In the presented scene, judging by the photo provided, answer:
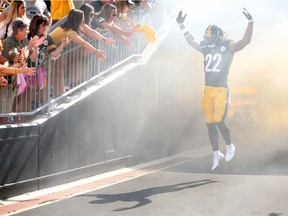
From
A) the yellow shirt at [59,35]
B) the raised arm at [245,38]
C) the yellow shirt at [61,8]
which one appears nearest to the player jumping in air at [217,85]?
the raised arm at [245,38]

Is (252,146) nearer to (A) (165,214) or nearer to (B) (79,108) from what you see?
(B) (79,108)

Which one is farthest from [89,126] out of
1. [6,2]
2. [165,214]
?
[165,214]

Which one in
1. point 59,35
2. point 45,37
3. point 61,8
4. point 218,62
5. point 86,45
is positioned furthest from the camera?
point 61,8

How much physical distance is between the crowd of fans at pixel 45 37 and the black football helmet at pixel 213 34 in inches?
60.9

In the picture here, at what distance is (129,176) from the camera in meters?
9.95

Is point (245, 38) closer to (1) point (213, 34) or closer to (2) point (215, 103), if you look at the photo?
(1) point (213, 34)

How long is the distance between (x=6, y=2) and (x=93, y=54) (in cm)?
170

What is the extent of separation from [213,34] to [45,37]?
2.52 meters

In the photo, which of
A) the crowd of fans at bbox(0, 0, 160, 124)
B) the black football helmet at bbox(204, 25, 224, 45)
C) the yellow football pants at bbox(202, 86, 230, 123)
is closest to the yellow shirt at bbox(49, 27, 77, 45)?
the crowd of fans at bbox(0, 0, 160, 124)

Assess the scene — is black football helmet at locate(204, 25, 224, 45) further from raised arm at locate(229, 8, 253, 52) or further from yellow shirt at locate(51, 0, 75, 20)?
yellow shirt at locate(51, 0, 75, 20)

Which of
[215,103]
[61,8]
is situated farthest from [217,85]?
[61,8]

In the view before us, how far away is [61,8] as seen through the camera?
1057 centimetres

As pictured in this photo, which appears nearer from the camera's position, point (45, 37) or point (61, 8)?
point (45, 37)

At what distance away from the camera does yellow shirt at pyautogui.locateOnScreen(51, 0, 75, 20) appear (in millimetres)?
10547
